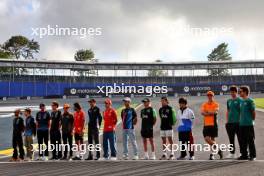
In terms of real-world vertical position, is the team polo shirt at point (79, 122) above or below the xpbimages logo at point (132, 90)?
below

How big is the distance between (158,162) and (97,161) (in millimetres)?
1842

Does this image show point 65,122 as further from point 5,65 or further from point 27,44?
point 27,44

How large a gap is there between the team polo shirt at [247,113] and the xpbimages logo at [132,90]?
6174 cm

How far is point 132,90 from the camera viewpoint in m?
75.9

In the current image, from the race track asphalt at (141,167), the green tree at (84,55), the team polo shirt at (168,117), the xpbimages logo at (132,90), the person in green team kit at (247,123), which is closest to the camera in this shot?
the race track asphalt at (141,167)

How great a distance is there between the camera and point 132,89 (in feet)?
252

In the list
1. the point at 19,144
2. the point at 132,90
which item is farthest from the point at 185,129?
the point at 132,90

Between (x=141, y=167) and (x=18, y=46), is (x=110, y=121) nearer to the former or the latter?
(x=141, y=167)

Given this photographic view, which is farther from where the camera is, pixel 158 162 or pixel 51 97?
pixel 51 97

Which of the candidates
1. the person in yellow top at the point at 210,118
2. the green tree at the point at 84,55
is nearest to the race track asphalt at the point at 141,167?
the person in yellow top at the point at 210,118

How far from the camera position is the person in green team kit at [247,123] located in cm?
1012

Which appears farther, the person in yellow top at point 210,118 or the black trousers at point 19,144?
the black trousers at point 19,144

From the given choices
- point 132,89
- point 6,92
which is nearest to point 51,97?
point 6,92

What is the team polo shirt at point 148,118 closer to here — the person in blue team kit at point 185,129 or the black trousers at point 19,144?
the person in blue team kit at point 185,129
